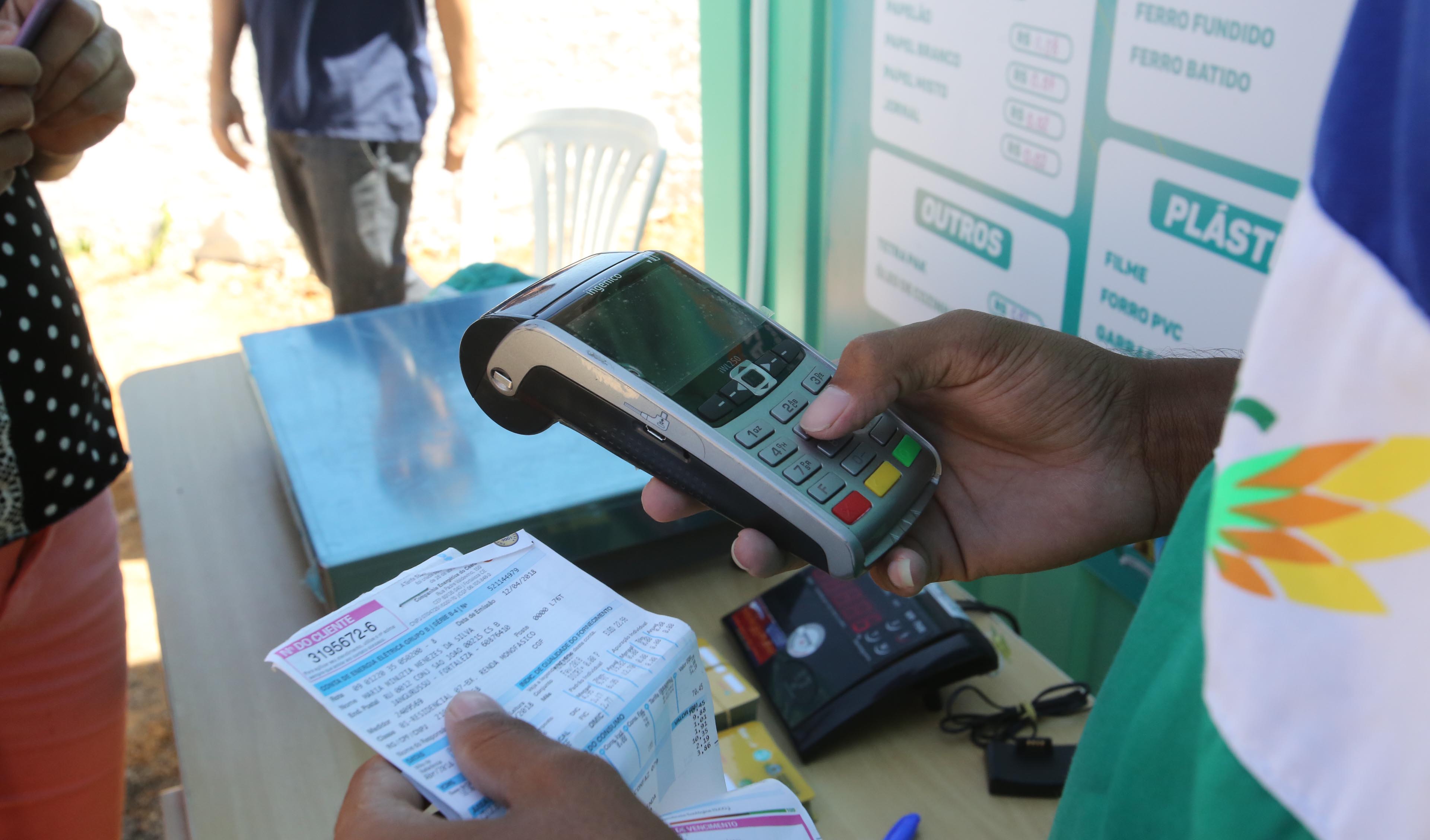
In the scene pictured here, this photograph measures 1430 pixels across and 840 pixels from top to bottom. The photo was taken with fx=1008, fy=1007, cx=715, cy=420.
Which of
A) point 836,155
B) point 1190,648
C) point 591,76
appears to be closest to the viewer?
point 1190,648

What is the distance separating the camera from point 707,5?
1551 millimetres

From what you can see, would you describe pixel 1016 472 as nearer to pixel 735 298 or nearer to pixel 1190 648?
pixel 735 298

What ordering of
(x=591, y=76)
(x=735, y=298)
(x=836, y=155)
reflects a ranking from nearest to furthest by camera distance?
(x=735, y=298), (x=836, y=155), (x=591, y=76)

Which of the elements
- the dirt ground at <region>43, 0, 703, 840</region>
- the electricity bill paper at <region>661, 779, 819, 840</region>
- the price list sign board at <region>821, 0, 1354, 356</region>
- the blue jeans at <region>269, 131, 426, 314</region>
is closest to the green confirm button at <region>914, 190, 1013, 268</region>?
the price list sign board at <region>821, 0, 1354, 356</region>

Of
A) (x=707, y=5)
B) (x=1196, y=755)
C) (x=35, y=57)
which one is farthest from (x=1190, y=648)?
(x=707, y=5)

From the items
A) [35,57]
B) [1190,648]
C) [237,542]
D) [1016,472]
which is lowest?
[237,542]

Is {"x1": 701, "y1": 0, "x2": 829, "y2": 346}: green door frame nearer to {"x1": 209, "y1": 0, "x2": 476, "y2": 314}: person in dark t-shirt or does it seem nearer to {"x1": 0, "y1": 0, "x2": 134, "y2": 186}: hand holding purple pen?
{"x1": 209, "y1": 0, "x2": 476, "y2": 314}: person in dark t-shirt

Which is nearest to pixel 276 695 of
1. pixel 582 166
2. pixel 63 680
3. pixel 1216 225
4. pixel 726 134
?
pixel 63 680

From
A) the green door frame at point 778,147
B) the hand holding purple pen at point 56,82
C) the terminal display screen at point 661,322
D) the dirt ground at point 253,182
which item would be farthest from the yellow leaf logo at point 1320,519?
the dirt ground at point 253,182

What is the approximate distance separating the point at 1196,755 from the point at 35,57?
0.79 metres

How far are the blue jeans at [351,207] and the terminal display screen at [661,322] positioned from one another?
1227 millimetres

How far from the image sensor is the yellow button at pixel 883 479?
0.59 metres

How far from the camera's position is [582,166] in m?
1.89

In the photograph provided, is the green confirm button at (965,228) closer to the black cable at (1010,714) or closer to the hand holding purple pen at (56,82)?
the black cable at (1010,714)
